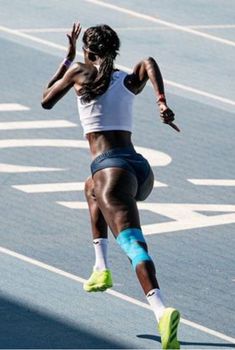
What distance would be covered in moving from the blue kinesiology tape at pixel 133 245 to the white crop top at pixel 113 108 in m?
0.83

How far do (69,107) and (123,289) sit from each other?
6.26 m

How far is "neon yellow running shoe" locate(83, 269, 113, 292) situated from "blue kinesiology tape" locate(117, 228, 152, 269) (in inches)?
39.5

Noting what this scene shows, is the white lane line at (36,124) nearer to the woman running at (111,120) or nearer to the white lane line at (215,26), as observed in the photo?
the white lane line at (215,26)

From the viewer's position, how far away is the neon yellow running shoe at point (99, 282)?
11109 mm

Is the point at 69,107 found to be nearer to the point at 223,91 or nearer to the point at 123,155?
the point at 223,91

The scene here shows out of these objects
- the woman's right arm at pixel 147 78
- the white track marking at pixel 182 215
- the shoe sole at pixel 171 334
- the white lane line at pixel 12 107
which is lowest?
the white lane line at pixel 12 107

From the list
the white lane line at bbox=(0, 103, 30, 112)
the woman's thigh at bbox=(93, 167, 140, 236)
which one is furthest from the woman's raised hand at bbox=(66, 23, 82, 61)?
the white lane line at bbox=(0, 103, 30, 112)

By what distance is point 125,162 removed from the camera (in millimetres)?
10422

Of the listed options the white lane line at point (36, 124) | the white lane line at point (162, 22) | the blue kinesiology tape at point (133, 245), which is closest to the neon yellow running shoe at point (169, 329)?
the blue kinesiology tape at point (133, 245)

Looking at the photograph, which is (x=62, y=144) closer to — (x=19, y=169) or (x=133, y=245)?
(x=19, y=169)

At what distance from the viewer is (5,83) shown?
18453 mm

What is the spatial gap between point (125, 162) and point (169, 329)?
1.34m

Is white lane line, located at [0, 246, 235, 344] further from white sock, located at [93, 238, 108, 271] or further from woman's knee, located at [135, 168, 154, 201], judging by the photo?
woman's knee, located at [135, 168, 154, 201]

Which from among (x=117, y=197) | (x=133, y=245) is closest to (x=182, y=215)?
(x=117, y=197)
